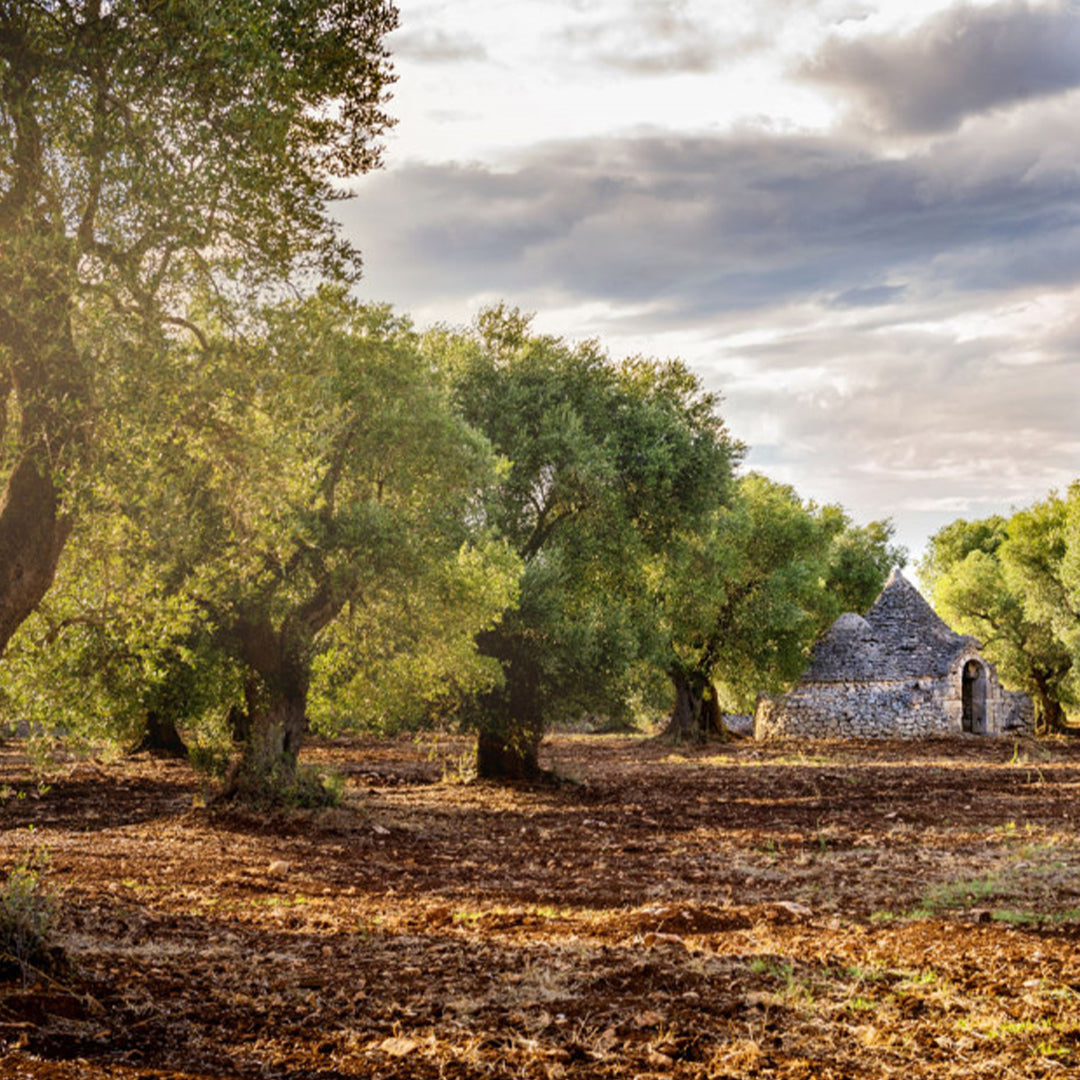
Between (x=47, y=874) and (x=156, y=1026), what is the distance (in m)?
7.00

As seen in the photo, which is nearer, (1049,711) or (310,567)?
(310,567)

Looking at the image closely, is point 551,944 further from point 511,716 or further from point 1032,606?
point 1032,606

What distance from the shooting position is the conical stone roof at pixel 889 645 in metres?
49.3

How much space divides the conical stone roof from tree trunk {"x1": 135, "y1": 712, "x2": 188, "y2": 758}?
27.9 meters

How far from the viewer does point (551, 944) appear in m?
9.82

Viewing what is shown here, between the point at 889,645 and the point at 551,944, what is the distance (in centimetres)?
4321

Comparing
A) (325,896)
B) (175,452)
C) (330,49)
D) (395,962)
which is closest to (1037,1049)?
(395,962)

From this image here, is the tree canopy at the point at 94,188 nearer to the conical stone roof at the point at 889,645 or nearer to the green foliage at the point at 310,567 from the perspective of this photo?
the green foliage at the point at 310,567

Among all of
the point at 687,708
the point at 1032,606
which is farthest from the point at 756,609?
the point at 1032,606

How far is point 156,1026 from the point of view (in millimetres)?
7316

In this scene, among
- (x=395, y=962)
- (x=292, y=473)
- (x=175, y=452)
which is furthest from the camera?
(x=292, y=473)

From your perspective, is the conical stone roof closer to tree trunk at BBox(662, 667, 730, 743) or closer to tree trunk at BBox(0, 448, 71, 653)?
tree trunk at BBox(662, 667, 730, 743)

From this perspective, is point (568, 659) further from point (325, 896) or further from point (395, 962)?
point (395, 962)

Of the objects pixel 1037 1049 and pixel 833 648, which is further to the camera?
pixel 833 648
